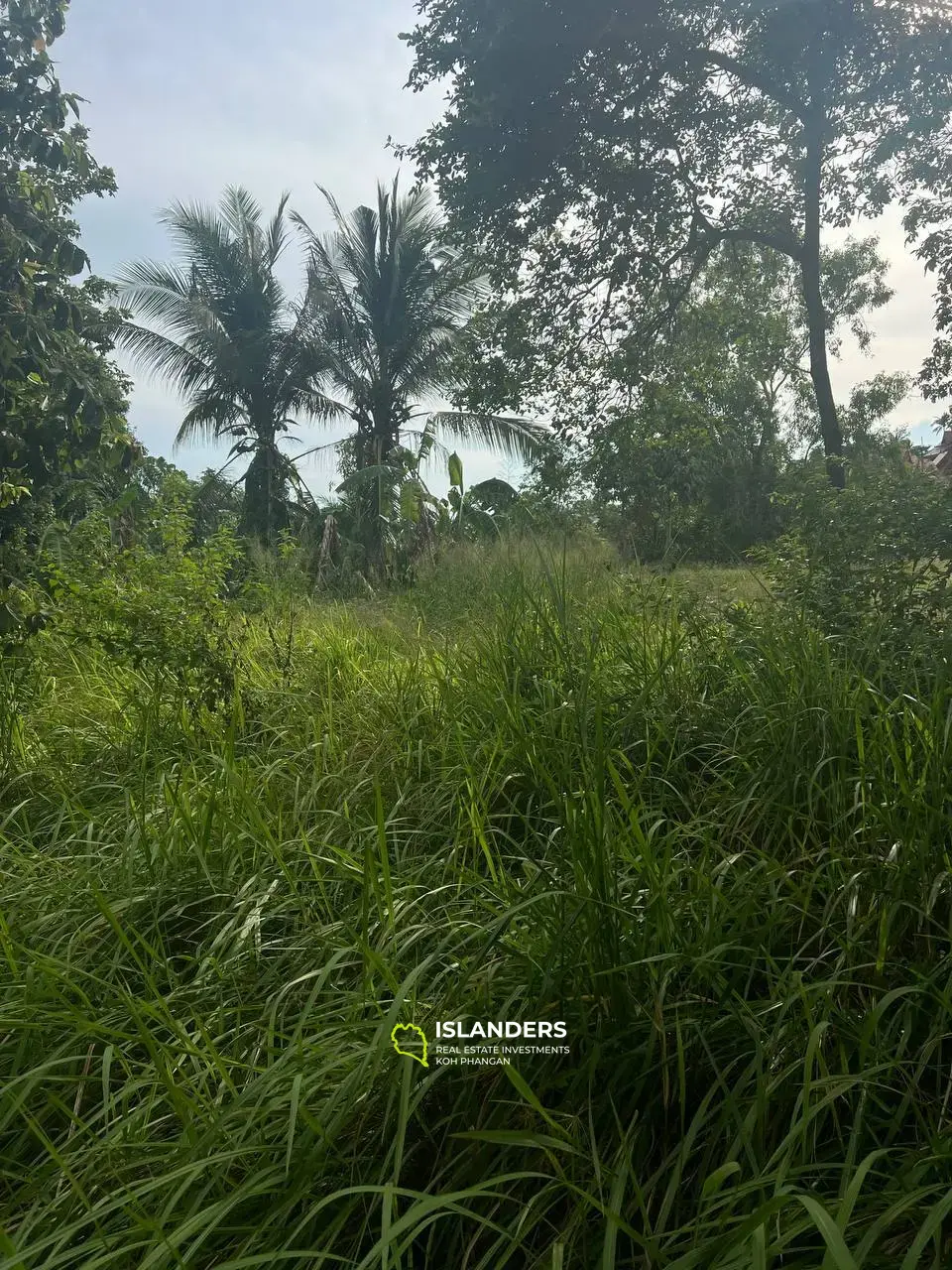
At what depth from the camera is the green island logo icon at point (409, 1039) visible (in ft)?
3.84

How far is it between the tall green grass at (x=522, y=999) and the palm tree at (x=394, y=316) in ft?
38.4

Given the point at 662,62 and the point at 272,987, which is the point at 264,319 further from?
the point at 272,987

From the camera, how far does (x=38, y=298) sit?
11.2ft

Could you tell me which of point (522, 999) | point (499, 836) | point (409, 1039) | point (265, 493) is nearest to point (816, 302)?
point (499, 836)

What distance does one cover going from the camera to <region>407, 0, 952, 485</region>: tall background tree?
238 inches

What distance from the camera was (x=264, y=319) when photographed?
15.0 m

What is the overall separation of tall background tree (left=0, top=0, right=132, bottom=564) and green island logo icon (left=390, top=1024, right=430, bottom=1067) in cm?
297

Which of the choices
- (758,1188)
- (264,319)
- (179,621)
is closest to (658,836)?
(758,1188)

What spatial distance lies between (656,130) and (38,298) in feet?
17.9

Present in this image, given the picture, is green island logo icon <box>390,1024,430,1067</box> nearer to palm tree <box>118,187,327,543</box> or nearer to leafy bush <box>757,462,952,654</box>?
leafy bush <box>757,462,952,654</box>

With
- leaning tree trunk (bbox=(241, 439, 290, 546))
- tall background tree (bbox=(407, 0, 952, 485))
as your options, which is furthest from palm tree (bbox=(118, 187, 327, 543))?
tall background tree (bbox=(407, 0, 952, 485))

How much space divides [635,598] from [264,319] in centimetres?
1392

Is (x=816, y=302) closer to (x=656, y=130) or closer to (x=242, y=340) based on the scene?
(x=656, y=130)
